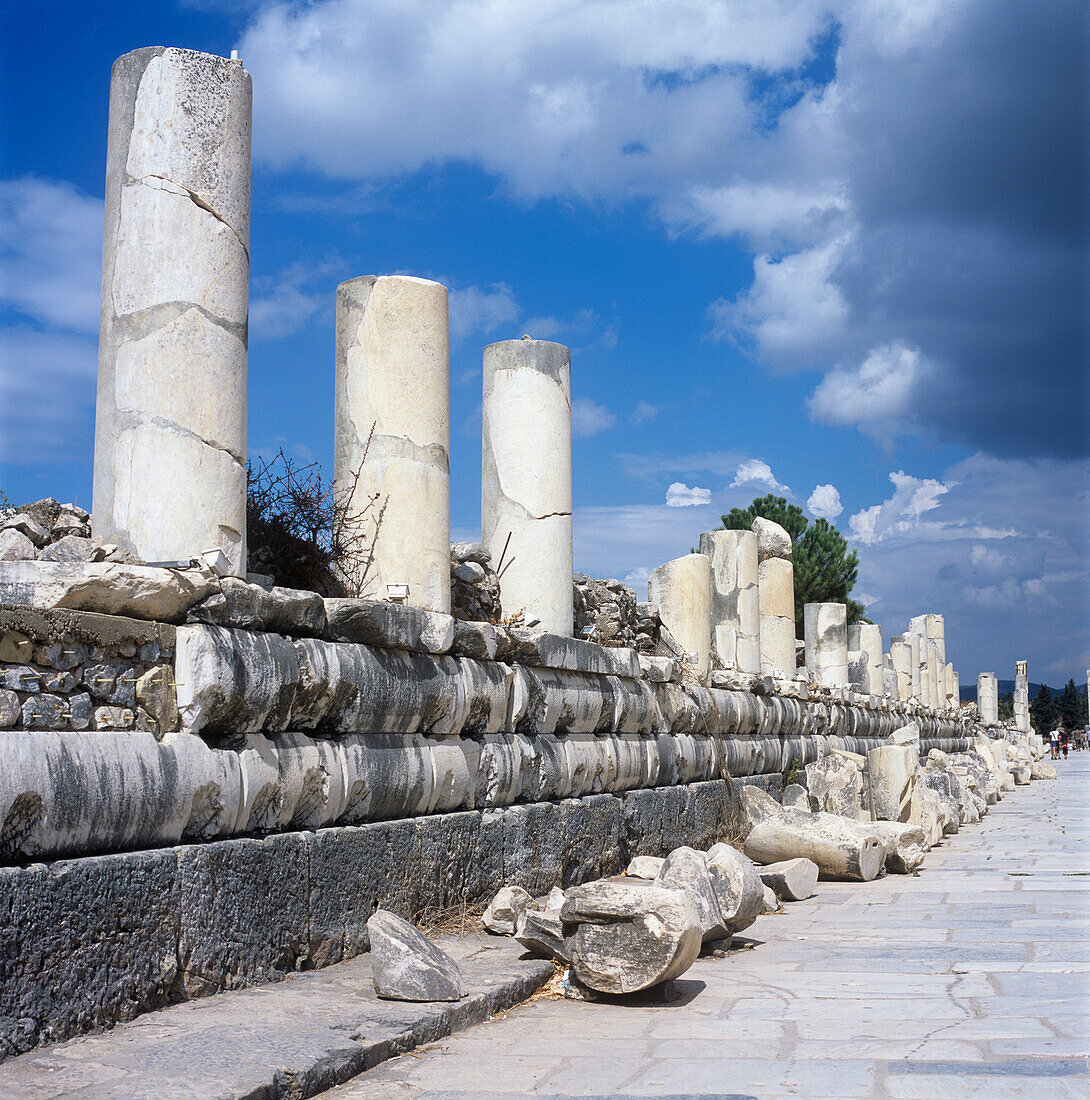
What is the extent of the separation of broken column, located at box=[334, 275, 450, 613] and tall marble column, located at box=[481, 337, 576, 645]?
4.86 ft

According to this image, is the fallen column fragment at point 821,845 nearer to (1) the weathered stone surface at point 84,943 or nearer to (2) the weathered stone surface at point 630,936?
(2) the weathered stone surface at point 630,936

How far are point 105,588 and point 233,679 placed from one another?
0.63 meters

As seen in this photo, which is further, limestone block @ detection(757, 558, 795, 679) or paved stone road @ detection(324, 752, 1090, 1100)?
limestone block @ detection(757, 558, 795, 679)

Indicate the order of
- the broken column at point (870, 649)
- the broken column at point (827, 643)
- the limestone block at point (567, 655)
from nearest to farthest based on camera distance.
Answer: the limestone block at point (567, 655)
the broken column at point (827, 643)
the broken column at point (870, 649)

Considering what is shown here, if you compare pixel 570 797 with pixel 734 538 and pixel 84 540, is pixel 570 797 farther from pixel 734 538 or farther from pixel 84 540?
pixel 734 538

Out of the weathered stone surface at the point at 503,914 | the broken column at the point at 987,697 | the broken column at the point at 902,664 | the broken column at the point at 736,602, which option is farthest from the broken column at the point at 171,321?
the broken column at the point at 987,697

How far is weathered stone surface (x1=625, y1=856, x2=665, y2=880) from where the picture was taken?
7.61 m

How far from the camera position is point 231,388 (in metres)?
5.05

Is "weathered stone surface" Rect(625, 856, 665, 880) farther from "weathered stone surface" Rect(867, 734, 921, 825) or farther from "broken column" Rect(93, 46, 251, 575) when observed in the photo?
"weathered stone surface" Rect(867, 734, 921, 825)

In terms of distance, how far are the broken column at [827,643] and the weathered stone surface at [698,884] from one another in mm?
14880

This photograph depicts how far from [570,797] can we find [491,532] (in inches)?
74.5

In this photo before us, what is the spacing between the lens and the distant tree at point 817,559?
37.5 meters

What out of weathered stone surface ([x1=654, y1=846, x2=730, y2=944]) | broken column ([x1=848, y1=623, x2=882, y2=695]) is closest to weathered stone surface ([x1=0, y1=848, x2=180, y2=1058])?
weathered stone surface ([x1=654, y1=846, x2=730, y2=944])

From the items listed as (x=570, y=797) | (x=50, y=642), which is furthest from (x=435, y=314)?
(x=50, y=642)
